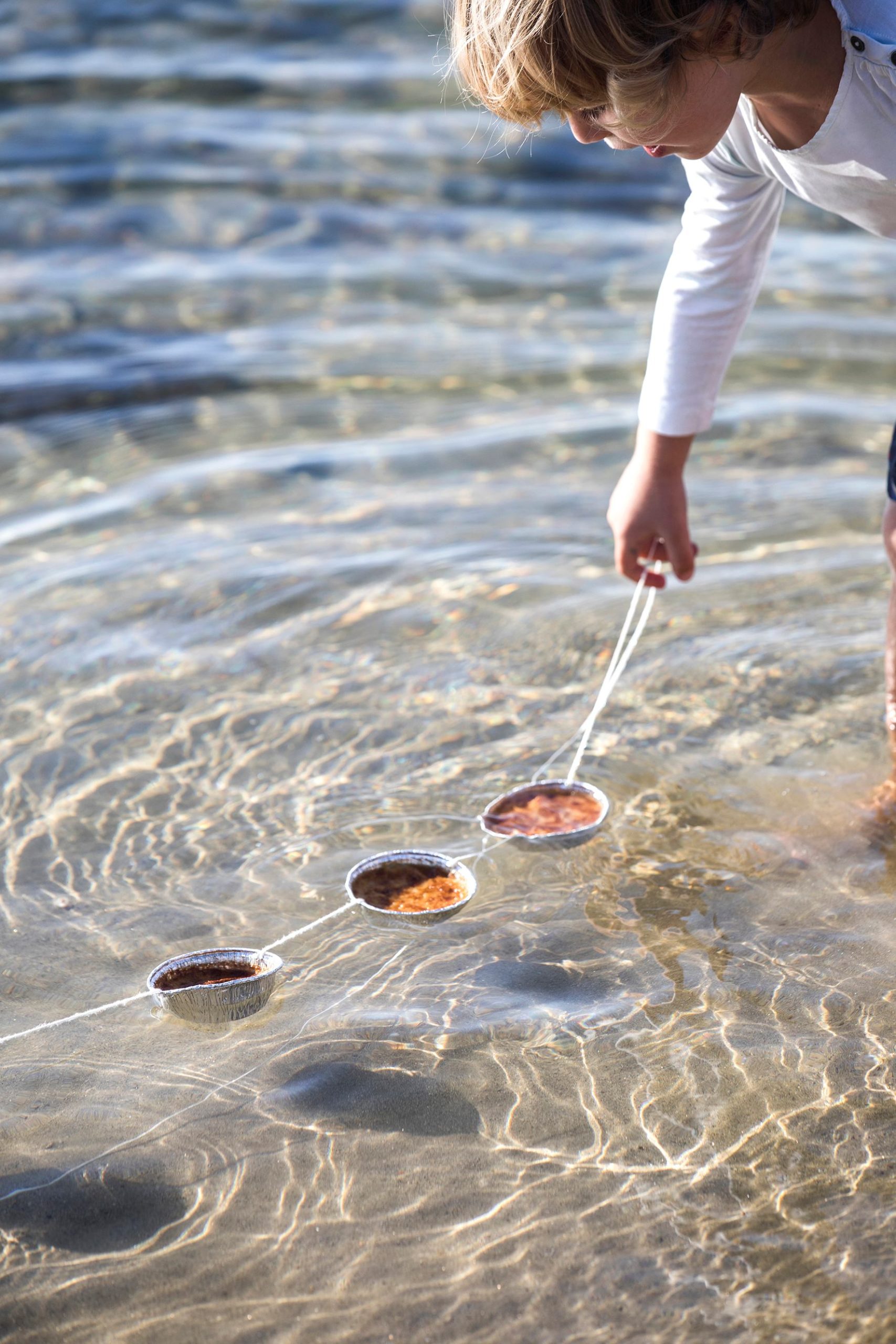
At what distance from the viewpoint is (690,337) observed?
3182 mm

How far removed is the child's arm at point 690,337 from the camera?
9.94 feet

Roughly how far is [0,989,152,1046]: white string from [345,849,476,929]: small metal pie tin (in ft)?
1.70

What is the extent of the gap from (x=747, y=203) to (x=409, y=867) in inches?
68.0

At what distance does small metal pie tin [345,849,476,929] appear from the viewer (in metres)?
2.88

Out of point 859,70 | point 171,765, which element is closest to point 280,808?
point 171,765

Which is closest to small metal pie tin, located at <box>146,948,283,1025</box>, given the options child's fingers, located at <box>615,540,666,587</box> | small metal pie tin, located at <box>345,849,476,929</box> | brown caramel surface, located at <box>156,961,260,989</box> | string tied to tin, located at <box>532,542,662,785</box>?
brown caramel surface, located at <box>156,961,260,989</box>

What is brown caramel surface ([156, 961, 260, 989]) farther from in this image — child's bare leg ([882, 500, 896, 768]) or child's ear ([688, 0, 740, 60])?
child's ear ([688, 0, 740, 60])

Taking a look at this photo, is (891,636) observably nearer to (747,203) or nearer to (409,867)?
(747,203)

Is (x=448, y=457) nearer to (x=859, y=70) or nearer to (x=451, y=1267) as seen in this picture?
(x=859, y=70)

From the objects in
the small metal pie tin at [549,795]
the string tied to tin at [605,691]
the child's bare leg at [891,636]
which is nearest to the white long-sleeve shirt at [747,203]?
the string tied to tin at [605,691]

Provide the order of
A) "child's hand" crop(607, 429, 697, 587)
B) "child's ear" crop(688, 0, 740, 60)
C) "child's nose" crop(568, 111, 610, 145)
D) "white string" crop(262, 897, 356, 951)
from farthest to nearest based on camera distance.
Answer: "child's hand" crop(607, 429, 697, 587), "white string" crop(262, 897, 356, 951), "child's nose" crop(568, 111, 610, 145), "child's ear" crop(688, 0, 740, 60)

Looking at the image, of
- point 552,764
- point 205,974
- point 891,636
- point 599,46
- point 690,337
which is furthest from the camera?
point 552,764

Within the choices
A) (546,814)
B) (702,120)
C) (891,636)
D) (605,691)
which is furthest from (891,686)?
(702,120)

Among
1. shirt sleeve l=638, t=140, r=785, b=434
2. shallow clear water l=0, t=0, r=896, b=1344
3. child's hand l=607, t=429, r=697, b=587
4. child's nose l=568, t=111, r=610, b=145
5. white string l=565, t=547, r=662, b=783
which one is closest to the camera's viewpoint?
shallow clear water l=0, t=0, r=896, b=1344
